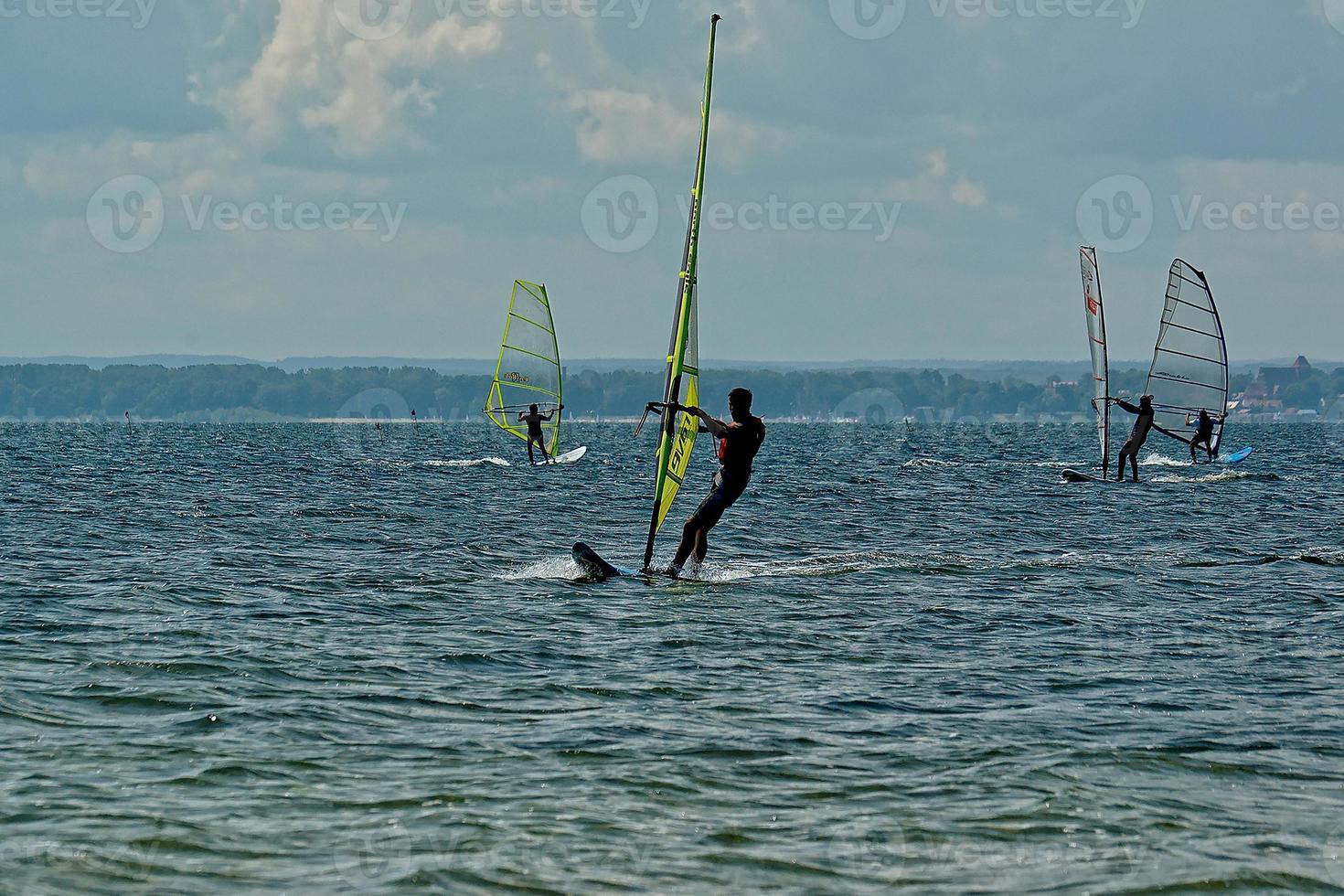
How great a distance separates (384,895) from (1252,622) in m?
10.0

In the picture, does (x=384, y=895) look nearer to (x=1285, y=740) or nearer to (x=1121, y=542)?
(x=1285, y=740)

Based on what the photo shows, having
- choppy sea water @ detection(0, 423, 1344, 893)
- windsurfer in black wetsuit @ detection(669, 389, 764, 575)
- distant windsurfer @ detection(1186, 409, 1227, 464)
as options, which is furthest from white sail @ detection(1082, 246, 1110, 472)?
windsurfer in black wetsuit @ detection(669, 389, 764, 575)

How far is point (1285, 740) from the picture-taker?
9.35m

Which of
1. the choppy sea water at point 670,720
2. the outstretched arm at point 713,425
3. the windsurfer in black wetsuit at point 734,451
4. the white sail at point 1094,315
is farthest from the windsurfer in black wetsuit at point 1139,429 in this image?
the outstretched arm at point 713,425

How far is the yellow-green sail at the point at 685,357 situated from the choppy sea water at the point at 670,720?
136 centimetres

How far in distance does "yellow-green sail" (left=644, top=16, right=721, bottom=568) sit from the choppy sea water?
1.36 metres

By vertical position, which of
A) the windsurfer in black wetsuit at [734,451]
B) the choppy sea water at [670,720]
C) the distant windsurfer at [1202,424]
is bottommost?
the choppy sea water at [670,720]

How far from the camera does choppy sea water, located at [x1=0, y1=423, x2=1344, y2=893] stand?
7129 millimetres

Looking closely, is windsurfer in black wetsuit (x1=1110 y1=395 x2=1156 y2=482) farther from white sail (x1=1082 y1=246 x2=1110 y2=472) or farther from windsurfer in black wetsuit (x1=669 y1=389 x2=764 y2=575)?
windsurfer in black wetsuit (x1=669 y1=389 x2=764 y2=575)

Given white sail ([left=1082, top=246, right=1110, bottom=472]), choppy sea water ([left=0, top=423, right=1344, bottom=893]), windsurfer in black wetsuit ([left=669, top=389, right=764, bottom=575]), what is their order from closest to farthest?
1. choppy sea water ([left=0, top=423, right=1344, bottom=893])
2. windsurfer in black wetsuit ([left=669, top=389, right=764, bottom=575])
3. white sail ([left=1082, top=246, right=1110, bottom=472])

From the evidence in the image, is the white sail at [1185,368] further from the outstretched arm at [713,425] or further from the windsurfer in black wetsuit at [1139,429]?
the outstretched arm at [713,425]

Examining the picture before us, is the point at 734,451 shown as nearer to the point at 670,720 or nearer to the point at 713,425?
the point at 713,425

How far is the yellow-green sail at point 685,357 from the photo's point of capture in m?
15.1

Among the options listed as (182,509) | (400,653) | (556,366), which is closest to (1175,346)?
(556,366)
